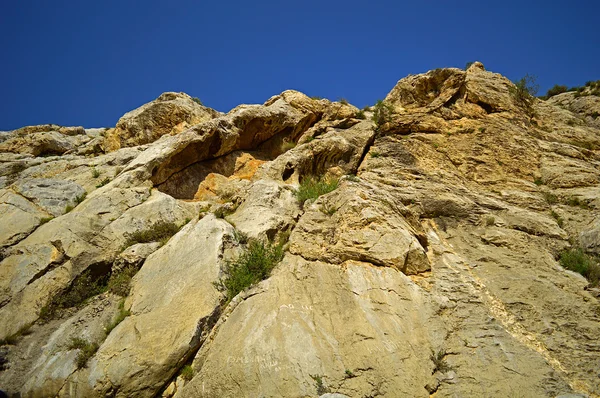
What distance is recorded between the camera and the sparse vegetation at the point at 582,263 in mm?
8016

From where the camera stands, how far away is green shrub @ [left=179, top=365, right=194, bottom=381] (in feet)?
23.5

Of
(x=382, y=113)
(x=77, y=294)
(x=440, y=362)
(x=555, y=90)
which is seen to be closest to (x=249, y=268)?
(x=440, y=362)

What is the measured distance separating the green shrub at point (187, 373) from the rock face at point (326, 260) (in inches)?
1.1

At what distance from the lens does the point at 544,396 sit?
5793mm

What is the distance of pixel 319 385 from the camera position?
6.15 m

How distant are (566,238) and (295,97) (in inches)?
510

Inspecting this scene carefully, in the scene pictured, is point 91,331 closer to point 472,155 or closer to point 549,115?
point 472,155

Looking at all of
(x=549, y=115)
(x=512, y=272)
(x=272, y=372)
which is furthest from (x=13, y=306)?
(x=549, y=115)

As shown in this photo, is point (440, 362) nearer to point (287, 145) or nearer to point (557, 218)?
point (557, 218)

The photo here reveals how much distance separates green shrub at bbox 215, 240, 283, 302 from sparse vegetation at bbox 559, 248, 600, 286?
23.4 feet

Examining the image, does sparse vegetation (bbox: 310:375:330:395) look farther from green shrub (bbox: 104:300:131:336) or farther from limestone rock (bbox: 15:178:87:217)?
limestone rock (bbox: 15:178:87:217)

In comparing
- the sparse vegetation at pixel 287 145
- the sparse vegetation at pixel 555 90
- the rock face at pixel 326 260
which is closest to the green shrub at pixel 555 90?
the sparse vegetation at pixel 555 90

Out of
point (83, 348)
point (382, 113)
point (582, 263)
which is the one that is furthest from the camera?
point (382, 113)

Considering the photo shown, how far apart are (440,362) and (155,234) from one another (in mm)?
9027
